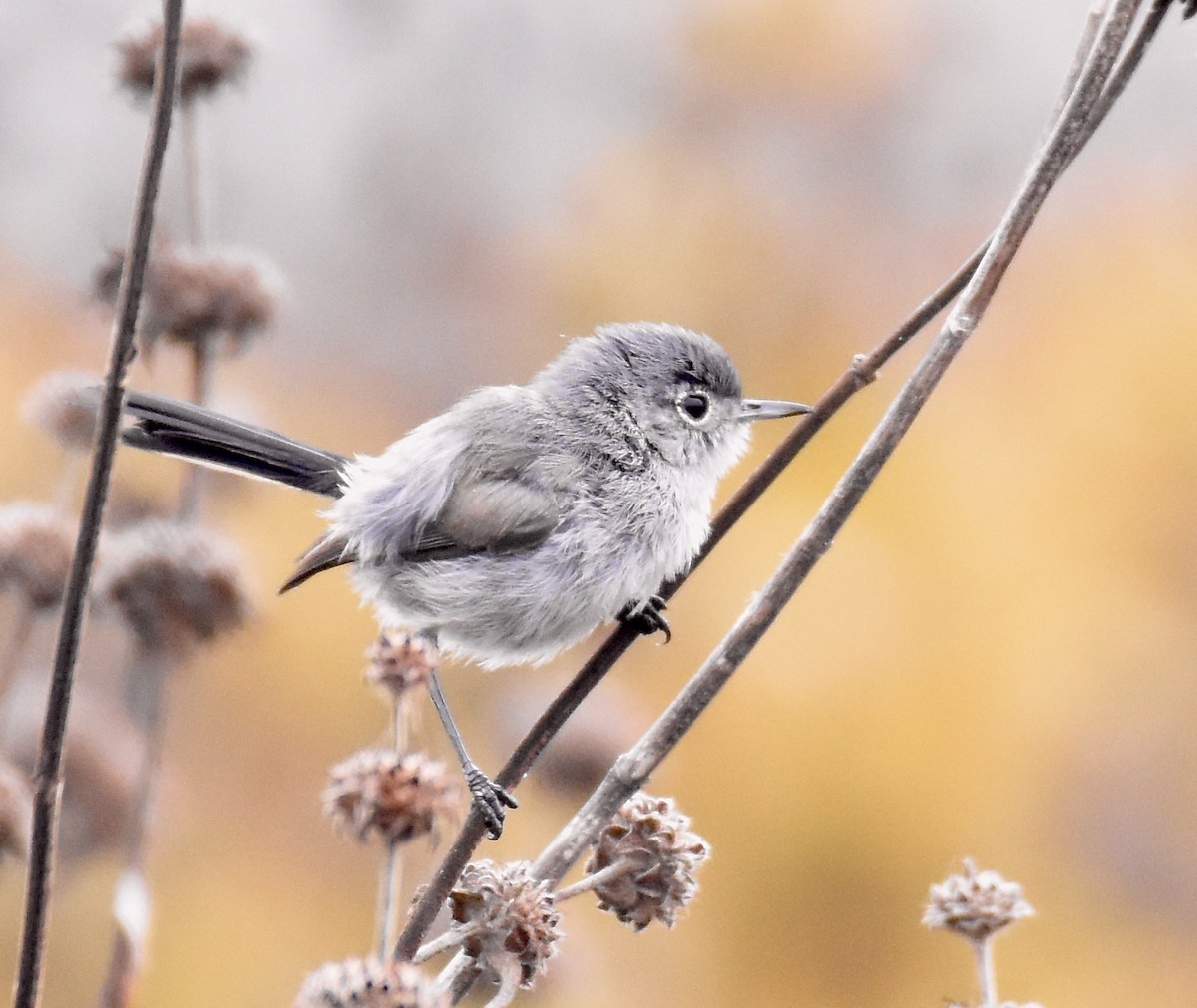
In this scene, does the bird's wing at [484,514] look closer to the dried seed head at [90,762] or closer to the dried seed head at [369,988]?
the dried seed head at [90,762]

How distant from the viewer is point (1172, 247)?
150 inches

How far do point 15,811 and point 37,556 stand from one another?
479 mm

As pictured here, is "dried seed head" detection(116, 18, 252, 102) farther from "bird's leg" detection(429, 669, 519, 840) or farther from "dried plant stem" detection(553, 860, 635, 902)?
"dried plant stem" detection(553, 860, 635, 902)

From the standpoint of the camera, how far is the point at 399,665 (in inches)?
45.1

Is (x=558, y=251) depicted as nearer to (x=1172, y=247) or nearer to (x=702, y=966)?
(x=1172, y=247)

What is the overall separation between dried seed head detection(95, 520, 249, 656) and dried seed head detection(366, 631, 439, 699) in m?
0.95

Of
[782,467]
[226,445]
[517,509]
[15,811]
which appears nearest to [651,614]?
[517,509]

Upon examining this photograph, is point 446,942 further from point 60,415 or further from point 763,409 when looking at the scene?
point 60,415

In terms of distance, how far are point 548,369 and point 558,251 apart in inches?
86.6

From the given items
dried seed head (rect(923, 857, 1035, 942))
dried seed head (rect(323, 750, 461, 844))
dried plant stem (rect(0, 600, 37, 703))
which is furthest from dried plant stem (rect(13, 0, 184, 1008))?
dried plant stem (rect(0, 600, 37, 703))

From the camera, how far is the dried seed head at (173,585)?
2094mm

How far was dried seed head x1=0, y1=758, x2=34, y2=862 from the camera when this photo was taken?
1.68 meters

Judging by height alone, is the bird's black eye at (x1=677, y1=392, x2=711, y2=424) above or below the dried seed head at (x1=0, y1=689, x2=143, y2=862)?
above

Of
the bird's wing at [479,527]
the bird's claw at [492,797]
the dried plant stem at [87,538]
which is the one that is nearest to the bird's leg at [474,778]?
the bird's claw at [492,797]
